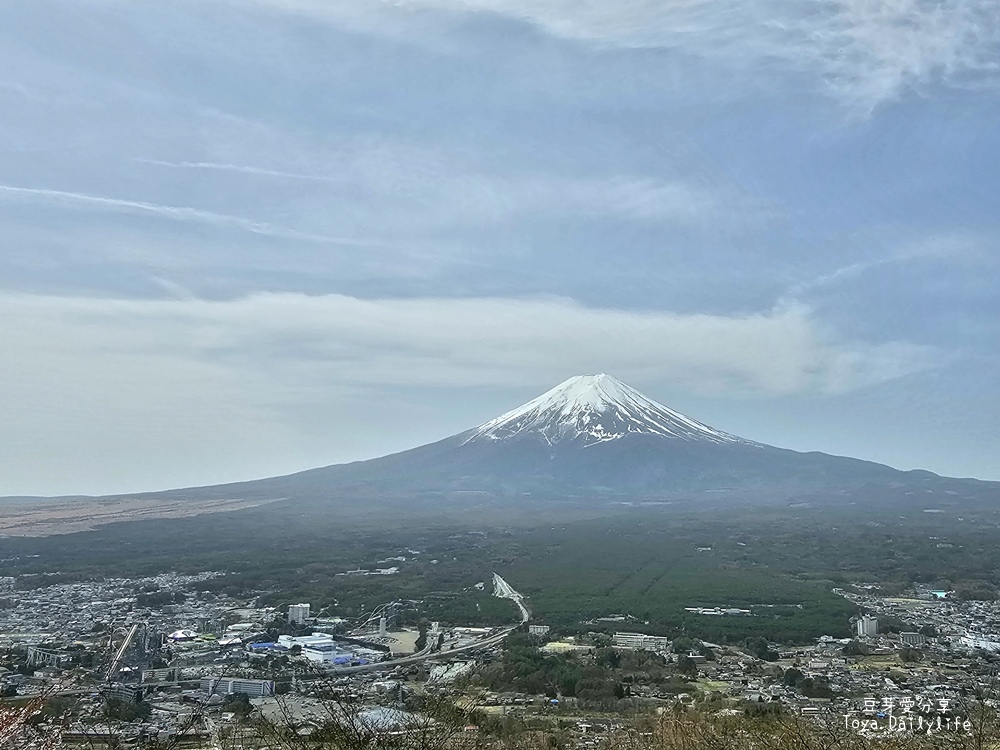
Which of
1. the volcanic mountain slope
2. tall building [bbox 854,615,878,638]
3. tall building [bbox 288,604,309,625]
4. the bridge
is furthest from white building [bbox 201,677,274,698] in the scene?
the volcanic mountain slope

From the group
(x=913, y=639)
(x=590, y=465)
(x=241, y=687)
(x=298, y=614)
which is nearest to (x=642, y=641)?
(x=913, y=639)

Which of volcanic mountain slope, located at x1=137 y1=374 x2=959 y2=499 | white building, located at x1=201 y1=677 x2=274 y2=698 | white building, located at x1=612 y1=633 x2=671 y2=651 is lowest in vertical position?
white building, located at x1=612 y1=633 x2=671 y2=651

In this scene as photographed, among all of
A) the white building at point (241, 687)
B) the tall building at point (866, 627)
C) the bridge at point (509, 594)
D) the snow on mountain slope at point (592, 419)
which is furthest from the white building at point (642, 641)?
the snow on mountain slope at point (592, 419)

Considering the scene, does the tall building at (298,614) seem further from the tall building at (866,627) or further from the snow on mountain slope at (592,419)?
the snow on mountain slope at (592,419)

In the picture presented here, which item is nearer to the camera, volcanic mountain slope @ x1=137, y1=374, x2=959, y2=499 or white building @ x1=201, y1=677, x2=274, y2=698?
white building @ x1=201, y1=677, x2=274, y2=698

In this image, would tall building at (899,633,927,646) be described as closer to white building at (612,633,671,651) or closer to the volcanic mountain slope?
white building at (612,633,671,651)

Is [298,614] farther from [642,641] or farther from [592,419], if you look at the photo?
[592,419]
